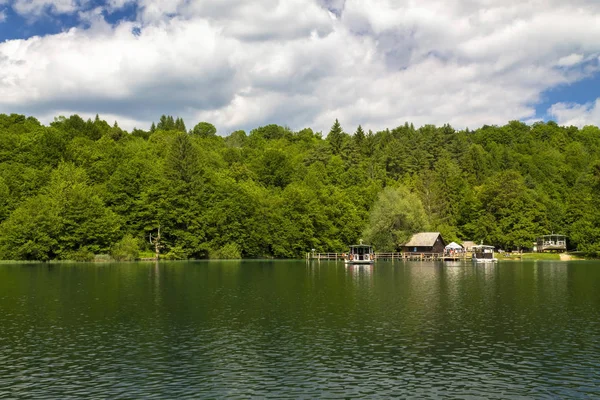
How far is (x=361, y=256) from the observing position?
101 m

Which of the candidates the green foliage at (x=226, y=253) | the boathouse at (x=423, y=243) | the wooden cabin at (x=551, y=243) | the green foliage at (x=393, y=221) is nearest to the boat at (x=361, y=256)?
the green foliage at (x=393, y=221)

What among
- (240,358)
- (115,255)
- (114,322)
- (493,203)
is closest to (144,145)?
(115,255)

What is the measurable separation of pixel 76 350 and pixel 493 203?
391 ft

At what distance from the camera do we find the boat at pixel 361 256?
98.9 metres

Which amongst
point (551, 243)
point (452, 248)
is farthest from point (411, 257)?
point (551, 243)

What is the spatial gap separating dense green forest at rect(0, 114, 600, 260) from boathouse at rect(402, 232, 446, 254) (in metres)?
2.08

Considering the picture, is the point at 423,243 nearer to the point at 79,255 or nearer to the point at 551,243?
the point at 551,243

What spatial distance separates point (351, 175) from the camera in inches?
5782

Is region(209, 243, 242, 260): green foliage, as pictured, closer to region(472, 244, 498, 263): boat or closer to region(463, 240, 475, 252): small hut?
region(472, 244, 498, 263): boat

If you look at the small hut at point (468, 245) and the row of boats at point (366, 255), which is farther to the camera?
the small hut at point (468, 245)

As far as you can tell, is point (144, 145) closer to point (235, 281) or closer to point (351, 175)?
point (351, 175)

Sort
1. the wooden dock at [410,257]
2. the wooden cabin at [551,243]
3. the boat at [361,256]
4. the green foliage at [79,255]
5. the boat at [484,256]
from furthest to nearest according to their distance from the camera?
Answer: the wooden cabin at [551,243] < the wooden dock at [410,257] < the boat at [484,256] < the boat at [361,256] < the green foliage at [79,255]

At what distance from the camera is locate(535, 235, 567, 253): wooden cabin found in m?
130

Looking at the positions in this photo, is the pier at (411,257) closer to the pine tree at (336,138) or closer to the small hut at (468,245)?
the small hut at (468,245)
